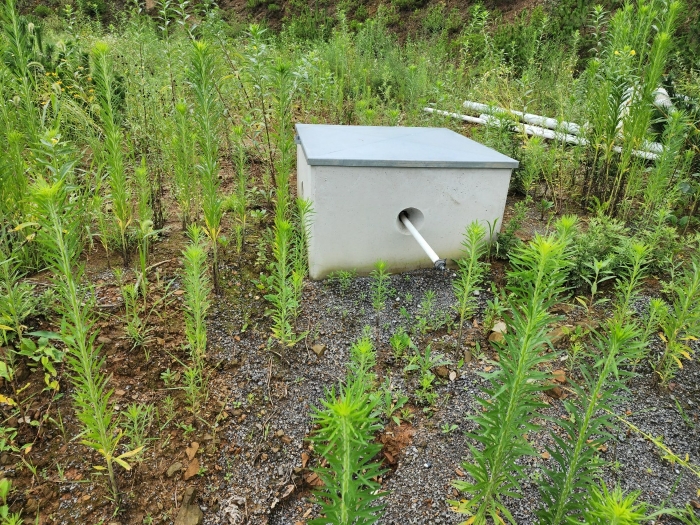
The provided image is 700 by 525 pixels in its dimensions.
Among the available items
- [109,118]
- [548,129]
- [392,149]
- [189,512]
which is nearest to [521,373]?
[189,512]

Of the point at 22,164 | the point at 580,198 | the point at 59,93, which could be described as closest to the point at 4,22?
the point at 22,164

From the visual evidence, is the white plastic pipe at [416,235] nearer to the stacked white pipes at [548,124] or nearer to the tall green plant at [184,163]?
the tall green plant at [184,163]

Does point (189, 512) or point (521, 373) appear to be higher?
point (521, 373)

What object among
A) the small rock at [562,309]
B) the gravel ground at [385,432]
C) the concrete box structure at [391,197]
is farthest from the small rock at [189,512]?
the small rock at [562,309]

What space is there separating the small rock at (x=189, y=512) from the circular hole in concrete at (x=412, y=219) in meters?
1.91

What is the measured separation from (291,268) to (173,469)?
1.39 metres

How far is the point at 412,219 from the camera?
3076 millimetres

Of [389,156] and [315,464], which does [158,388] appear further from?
[389,156]

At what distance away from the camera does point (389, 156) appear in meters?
2.81

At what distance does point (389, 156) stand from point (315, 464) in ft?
5.85

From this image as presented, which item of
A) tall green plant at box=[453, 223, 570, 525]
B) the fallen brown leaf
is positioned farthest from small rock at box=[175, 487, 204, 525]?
tall green plant at box=[453, 223, 570, 525]

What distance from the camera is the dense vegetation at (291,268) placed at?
4.41 feet

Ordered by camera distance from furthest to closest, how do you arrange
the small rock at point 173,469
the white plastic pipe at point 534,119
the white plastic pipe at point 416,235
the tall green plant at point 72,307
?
the white plastic pipe at point 534,119 < the white plastic pipe at point 416,235 < the small rock at point 173,469 < the tall green plant at point 72,307

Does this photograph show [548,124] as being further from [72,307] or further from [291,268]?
[72,307]
